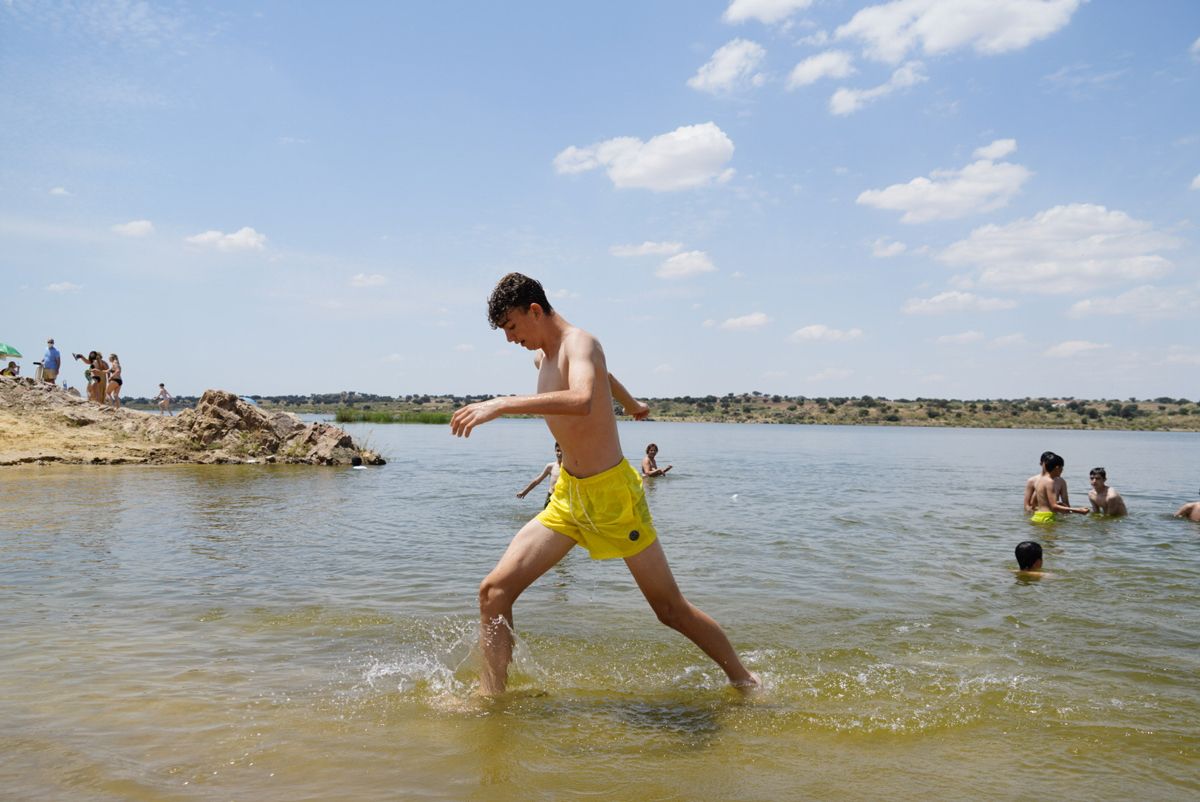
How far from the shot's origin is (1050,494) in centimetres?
1397

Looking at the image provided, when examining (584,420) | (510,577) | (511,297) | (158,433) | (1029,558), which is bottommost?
(1029,558)

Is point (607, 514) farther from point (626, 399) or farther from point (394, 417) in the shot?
point (394, 417)

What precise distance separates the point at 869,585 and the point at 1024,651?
2.48 m

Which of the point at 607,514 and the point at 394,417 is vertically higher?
the point at 394,417

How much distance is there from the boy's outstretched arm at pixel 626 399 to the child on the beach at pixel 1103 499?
40.5 ft

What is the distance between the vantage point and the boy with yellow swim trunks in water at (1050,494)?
13.4 meters

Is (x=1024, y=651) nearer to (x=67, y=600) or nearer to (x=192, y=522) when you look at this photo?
(x=67, y=600)

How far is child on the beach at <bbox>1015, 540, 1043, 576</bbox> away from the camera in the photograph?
28.9ft

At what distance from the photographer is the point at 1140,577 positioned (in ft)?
29.2

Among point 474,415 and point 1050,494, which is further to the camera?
point 1050,494

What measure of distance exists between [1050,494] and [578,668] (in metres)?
11.7

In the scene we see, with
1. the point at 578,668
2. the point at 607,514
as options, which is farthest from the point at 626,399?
the point at 578,668

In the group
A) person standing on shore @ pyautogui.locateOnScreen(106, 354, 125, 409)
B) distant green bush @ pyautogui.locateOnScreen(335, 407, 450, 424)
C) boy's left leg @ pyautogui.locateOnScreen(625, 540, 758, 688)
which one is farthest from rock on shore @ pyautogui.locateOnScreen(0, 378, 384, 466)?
distant green bush @ pyautogui.locateOnScreen(335, 407, 450, 424)

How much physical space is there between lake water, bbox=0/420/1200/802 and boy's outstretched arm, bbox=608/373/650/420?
1742mm
